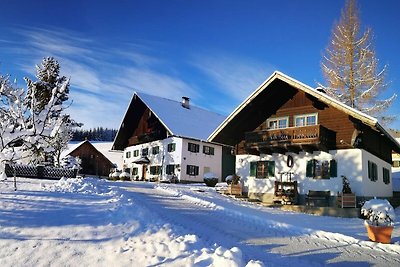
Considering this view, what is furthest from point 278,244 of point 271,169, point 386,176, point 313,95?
point 386,176

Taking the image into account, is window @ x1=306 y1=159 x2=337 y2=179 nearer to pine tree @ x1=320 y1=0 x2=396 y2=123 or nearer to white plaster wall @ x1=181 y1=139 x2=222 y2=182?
pine tree @ x1=320 y1=0 x2=396 y2=123

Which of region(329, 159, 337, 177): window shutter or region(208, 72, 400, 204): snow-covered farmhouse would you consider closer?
region(208, 72, 400, 204): snow-covered farmhouse

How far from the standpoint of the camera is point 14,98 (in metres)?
13.4

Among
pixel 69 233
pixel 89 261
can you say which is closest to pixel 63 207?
pixel 69 233

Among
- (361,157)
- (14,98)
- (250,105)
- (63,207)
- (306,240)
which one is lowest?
(306,240)

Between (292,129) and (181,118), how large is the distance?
70.3 ft

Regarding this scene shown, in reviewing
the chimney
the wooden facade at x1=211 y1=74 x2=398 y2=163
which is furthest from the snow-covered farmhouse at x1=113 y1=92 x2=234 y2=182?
the wooden facade at x1=211 y1=74 x2=398 y2=163

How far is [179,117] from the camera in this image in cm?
4009

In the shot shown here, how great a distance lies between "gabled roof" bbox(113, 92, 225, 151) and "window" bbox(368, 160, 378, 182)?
19.0 m

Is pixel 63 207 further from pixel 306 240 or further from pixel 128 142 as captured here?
pixel 128 142

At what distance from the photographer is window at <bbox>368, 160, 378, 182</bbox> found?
20281mm

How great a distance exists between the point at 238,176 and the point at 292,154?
4216mm

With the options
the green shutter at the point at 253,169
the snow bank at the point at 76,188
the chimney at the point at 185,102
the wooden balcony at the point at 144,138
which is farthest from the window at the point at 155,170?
the snow bank at the point at 76,188

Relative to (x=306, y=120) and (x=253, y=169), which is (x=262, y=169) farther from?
(x=306, y=120)
